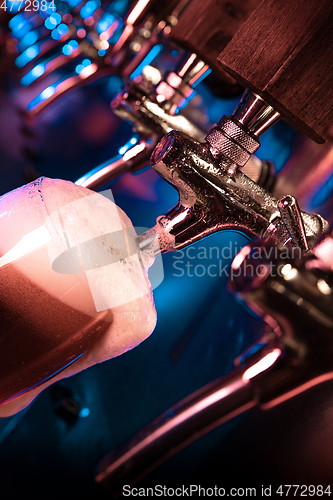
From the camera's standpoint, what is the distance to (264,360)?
60 cm

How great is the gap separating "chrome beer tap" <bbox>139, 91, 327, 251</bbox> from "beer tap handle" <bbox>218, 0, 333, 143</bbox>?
47mm

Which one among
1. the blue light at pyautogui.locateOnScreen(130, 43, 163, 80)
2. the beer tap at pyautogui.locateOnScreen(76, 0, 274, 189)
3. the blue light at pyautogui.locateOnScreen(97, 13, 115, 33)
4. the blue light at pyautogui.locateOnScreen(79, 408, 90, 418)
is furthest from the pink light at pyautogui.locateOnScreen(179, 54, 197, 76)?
the blue light at pyautogui.locateOnScreen(79, 408, 90, 418)

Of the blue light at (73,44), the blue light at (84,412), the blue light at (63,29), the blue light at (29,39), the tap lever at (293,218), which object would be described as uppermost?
the blue light at (63,29)

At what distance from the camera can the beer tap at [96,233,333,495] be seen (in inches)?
20.6

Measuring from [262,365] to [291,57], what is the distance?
0.48m

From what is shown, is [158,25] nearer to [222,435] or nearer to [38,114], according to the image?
[38,114]

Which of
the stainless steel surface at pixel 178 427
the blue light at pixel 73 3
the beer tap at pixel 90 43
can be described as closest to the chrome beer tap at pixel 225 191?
the stainless steel surface at pixel 178 427

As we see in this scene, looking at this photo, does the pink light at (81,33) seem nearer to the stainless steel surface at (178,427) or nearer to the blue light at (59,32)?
the blue light at (59,32)

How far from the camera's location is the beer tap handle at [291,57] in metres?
0.38

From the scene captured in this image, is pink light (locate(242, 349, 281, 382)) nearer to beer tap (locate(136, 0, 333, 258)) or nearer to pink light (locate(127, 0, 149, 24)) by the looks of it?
beer tap (locate(136, 0, 333, 258))

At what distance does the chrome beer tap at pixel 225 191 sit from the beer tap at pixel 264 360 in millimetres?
57

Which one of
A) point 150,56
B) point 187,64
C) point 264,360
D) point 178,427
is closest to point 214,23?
point 187,64

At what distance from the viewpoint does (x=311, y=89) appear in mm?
394

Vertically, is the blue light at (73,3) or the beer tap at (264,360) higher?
the blue light at (73,3)
